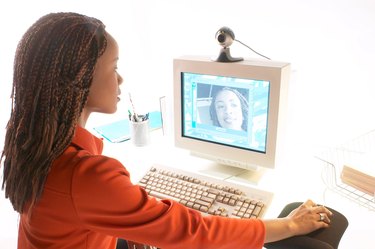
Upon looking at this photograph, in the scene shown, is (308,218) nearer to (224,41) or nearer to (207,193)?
(207,193)

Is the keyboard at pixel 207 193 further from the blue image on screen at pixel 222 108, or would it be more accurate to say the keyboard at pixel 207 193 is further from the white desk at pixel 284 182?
the blue image on screen at pixel 222 108

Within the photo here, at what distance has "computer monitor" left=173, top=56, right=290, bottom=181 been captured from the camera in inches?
43.8

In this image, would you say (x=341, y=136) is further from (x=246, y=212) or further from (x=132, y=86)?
(x=132, y=86)

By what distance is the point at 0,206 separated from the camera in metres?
1.38

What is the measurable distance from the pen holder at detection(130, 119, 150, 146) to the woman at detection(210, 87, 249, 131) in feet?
1.33

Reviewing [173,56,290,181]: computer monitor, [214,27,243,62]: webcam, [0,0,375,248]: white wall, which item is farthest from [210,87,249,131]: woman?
[0,0,375,248]: white wall

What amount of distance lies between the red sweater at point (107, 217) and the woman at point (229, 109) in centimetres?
39

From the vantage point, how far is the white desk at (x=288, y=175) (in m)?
1.02

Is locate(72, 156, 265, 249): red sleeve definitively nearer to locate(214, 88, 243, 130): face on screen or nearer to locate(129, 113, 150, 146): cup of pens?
locate(214, 88, 243, 130): face on screen

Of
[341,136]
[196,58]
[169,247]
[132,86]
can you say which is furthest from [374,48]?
[132,86]

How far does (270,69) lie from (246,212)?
0.42 metres

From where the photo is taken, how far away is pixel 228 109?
3.93 feet

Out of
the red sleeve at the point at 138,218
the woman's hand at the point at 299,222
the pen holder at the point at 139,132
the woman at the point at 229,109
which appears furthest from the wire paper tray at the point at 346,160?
the pen holder at the point at 139,132

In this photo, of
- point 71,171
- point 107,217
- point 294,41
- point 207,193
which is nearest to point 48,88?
point 71,171
